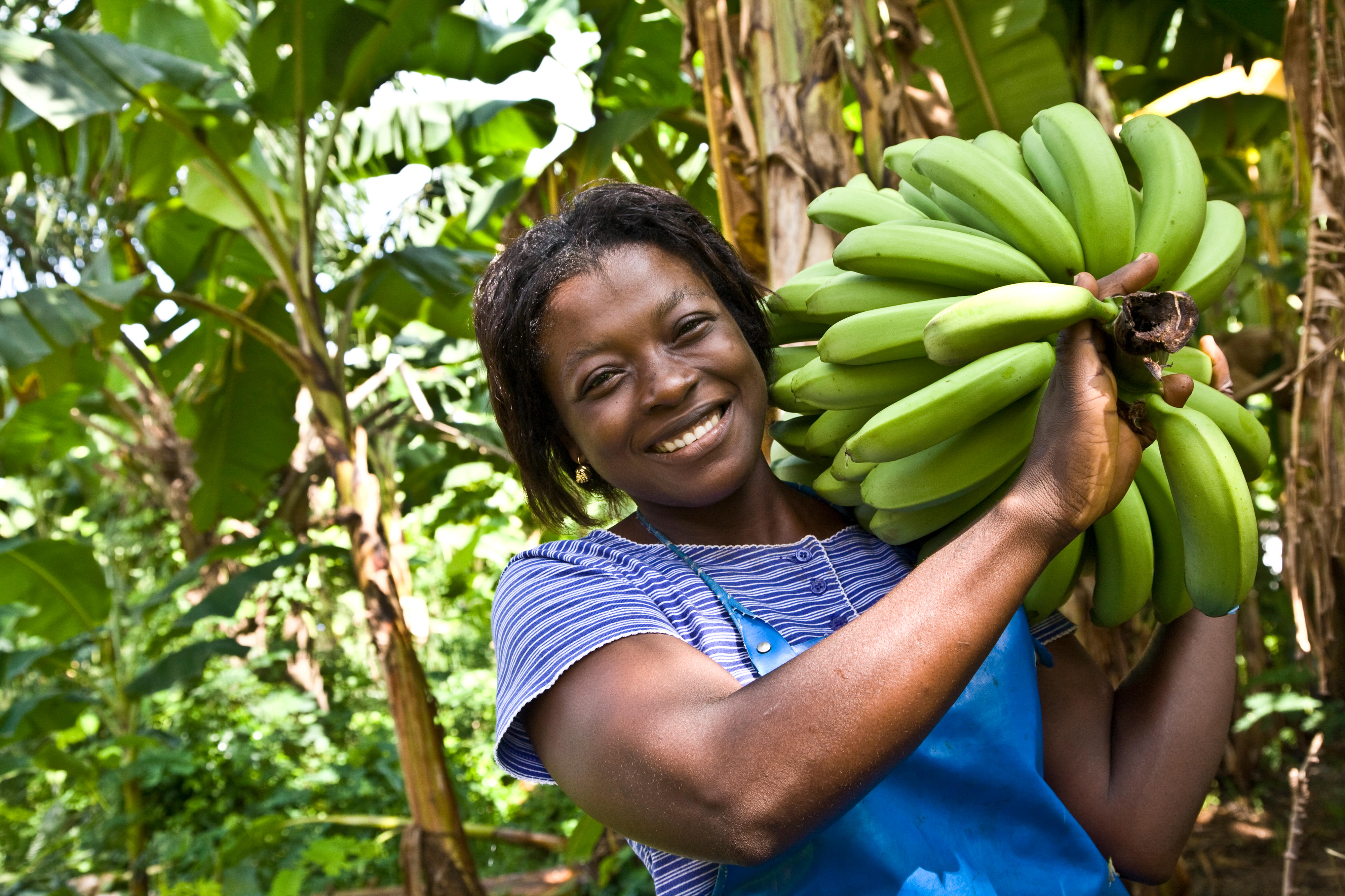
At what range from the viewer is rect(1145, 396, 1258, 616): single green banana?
3.03ft

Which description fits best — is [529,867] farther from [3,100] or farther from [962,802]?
[962,802]

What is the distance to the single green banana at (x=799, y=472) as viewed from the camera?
1.39 meters

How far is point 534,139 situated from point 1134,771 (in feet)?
11.9

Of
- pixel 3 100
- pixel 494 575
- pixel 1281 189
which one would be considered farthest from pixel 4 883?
pixel 1281 189

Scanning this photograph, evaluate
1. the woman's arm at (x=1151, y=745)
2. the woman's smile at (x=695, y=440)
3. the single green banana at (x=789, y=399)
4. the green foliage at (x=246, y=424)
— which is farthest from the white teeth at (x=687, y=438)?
the green foliage at (x=246, y=424)

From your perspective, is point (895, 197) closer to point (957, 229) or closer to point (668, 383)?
point (957, 229)

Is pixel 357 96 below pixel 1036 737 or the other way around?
the other way around

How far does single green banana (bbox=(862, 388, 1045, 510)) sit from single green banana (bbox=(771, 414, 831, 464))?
0.78ft

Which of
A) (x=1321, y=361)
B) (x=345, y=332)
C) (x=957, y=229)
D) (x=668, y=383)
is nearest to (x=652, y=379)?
(x=668, y=383)

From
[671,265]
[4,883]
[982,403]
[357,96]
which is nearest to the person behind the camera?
[982,403]

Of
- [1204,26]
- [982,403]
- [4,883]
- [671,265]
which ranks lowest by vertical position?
[4,883]

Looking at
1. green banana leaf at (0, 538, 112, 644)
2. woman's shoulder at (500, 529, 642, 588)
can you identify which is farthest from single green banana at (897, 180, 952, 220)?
green banana leaf at (0, 538, 112, 644)

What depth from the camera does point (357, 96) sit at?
344 cm

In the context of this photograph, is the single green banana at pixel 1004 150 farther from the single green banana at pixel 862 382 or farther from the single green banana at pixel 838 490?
the single green banana at pixel 838 490
